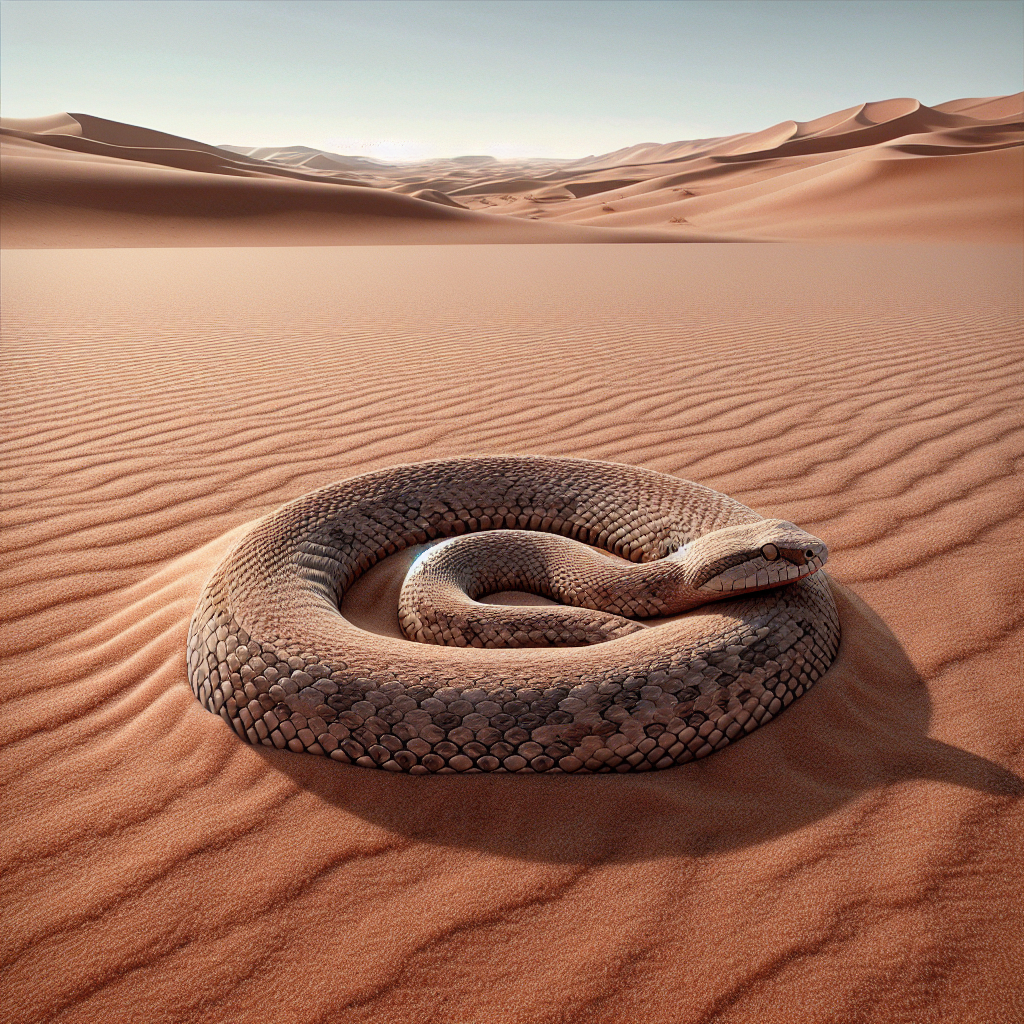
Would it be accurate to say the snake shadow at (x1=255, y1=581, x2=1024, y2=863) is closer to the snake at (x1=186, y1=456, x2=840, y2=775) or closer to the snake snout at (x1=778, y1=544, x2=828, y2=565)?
the snake at (x1=186, y1=456, x2=840, y2=775)

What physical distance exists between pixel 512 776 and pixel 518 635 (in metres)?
0.76

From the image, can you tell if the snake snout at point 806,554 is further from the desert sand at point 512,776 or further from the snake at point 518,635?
the desert sand at point 512,776

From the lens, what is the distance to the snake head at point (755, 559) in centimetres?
258

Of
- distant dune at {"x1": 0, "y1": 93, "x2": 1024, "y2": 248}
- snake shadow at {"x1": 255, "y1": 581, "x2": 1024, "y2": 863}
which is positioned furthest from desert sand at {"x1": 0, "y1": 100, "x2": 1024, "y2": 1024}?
distant dune at {"x1": 0, "y1": 93, "x2": 1024, "y2": 248}

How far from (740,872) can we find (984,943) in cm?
52

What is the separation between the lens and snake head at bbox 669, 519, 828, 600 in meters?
2.58

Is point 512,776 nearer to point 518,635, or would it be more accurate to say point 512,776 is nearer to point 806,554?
point 518,635

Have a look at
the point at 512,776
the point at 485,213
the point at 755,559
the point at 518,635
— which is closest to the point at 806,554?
the point at 755,559

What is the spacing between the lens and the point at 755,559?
8.63ft

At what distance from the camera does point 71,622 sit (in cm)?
300

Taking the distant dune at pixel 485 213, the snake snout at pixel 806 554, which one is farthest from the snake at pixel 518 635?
the distant dune at pixel 485 213

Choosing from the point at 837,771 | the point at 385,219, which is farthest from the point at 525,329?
the point at 385,219

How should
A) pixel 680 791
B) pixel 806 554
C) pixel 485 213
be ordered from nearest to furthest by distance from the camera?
pixel 680 791, pixel 806 554, pixel 485 213

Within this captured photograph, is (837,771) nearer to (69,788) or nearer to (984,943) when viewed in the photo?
(984,943)
